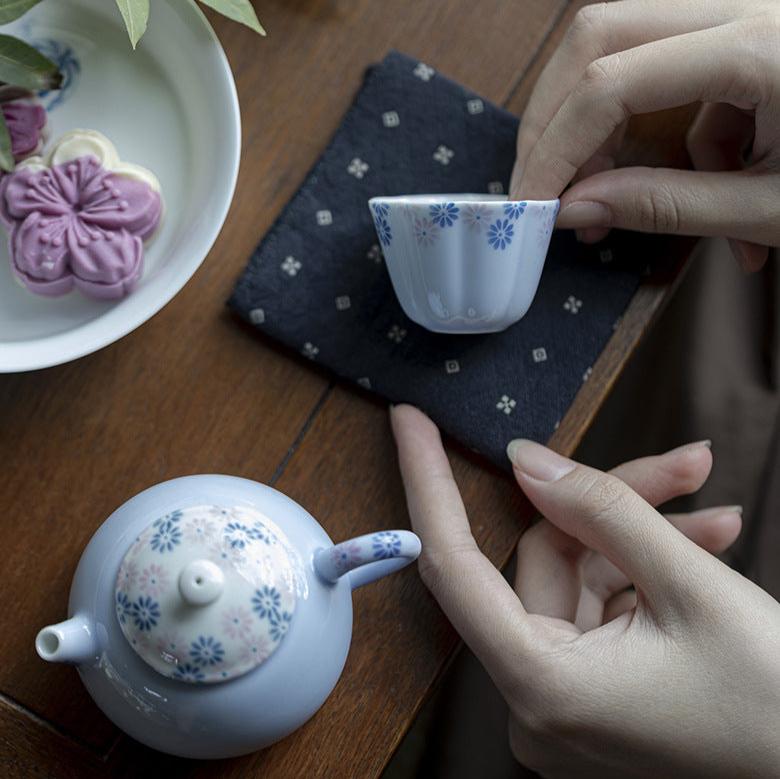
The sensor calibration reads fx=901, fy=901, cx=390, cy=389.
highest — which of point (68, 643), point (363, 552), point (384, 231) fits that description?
point (384, 231)

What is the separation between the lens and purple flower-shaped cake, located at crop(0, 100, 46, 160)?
558mm

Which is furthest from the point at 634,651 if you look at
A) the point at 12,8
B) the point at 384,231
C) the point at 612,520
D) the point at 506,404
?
the point at 12,8

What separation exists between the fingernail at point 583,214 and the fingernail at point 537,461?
0.47 feet

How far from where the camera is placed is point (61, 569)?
0.58m

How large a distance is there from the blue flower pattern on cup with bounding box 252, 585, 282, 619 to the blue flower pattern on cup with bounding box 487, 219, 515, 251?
0.75ft

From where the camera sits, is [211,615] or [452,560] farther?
→ [452,560]

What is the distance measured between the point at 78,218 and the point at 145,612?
0.79 feet

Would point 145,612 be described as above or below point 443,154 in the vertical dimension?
below

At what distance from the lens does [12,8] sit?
20.1 inches

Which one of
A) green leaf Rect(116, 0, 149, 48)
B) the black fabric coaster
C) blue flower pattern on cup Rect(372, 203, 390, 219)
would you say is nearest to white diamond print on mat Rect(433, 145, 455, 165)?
the black fabric coaster

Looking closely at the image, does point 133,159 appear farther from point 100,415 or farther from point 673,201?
point 673,201

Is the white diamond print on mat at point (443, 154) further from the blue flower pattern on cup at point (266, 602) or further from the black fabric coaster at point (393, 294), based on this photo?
the blue flower pattern on cup at point (266, 602)

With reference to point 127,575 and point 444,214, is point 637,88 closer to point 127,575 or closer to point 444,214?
point 444,214

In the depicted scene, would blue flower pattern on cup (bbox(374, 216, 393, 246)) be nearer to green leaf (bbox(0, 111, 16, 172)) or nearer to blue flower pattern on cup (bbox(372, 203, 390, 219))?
blue flower pattern on cup (bbox(372, 203, 390, 219))
